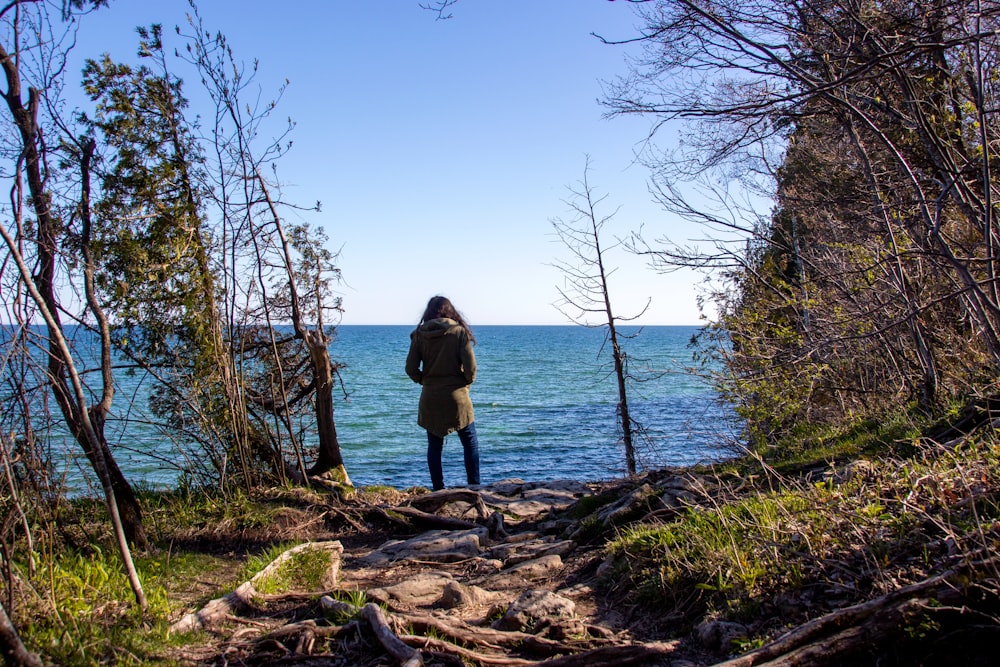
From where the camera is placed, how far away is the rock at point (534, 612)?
3.87 m

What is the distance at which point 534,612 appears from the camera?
394 centimetres

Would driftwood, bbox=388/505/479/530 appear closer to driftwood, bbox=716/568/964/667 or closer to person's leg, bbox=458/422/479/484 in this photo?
person's leg, bbox=458/422/479/484

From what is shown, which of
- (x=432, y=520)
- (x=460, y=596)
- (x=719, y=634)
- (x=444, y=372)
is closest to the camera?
(x=719, y=634)

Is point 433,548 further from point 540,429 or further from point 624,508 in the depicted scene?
point 540,429

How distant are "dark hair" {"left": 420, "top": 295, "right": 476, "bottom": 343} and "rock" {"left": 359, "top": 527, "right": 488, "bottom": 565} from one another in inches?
106

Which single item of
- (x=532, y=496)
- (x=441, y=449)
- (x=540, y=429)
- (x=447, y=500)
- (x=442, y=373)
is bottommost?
(x=540, y=429)

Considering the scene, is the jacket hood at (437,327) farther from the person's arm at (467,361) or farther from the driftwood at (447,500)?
the driftwood at (447,500)

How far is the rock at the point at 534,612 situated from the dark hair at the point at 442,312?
4.58m

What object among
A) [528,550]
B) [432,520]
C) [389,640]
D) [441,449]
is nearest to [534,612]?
[389,640]

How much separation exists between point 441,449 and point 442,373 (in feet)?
2.94

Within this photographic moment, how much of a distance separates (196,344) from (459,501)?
3.14m

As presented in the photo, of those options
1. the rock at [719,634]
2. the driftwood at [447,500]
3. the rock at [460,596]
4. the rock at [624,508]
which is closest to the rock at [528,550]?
the rock at [624,508]

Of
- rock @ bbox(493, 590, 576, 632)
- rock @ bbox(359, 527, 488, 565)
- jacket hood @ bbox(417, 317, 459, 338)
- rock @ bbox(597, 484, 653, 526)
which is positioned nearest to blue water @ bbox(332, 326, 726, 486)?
rock @ bbox(597, 484, 653, 526)

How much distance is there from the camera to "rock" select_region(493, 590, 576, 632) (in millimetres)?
3865
